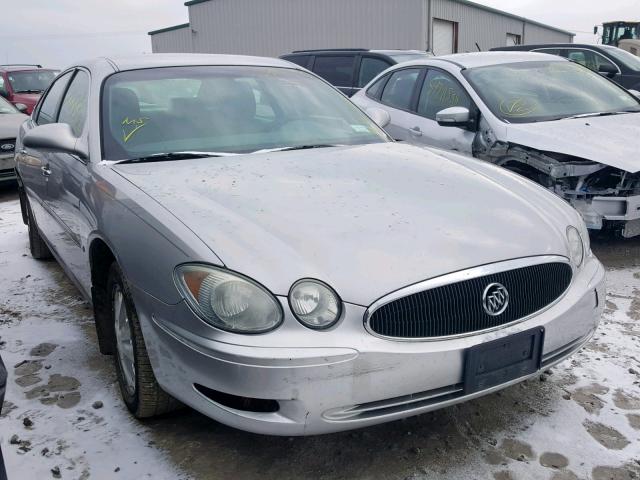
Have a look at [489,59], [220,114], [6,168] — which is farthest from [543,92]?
[6,168]

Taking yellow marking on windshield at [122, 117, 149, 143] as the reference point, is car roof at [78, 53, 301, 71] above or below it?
above

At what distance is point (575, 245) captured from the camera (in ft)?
8.35

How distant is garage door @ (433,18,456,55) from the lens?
20234 mm

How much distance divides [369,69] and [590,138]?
491 centimetres

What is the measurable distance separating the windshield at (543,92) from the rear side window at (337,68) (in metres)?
3.82

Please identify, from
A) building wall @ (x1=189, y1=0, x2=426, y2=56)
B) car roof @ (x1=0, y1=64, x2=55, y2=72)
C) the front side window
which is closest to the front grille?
the front side window

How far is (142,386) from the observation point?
241 cm

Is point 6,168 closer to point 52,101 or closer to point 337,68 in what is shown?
point 52,101

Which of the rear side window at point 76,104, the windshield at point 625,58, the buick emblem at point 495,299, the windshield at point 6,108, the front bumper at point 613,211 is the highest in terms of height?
the rear side window at point 76,104

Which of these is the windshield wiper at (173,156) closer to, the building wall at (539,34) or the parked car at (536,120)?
the parked car at (536,120)

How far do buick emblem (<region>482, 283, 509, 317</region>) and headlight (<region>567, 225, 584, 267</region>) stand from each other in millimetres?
472

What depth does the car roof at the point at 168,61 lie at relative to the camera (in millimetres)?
3369

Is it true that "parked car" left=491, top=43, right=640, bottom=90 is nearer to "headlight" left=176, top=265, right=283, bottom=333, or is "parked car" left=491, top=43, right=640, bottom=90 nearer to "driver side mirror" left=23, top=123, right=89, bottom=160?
"driver side mirror" left=23, top=123, right=89, bottom=160

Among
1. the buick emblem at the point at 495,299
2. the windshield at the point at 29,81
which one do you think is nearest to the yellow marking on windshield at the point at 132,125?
Answer: the buick emblem at the point at 495,299
